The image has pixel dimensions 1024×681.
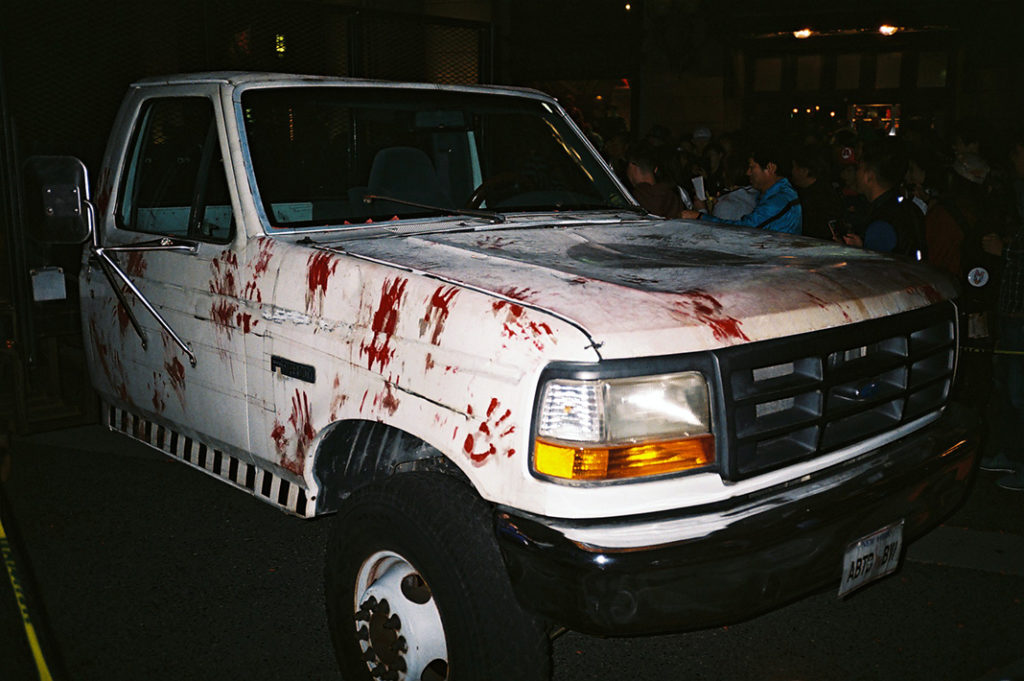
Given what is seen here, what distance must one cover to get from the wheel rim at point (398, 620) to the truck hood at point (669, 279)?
876 millimetres

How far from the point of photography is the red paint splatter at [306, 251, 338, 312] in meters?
3.10

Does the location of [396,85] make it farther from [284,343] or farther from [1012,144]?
[1012,144]

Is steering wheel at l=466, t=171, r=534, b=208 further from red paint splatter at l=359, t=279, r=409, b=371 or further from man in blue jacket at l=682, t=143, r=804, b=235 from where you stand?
man in blue jacket at l=682, t=143, r=804, b=235

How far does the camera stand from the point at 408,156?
4133 mm

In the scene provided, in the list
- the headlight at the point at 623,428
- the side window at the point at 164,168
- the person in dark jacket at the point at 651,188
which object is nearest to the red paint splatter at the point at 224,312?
the side window at the point at 164,168

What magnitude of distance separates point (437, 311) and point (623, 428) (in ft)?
2.06

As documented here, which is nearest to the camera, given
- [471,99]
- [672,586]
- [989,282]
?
[672,586]

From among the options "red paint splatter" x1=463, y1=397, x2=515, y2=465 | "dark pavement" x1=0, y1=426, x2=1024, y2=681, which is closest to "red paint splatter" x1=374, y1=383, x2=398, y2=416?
"red paint splatter" x1=463, y1=397, x2=515, y2=465

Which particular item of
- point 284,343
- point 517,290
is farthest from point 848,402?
point 284,343

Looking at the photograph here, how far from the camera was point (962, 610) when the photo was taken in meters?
3.92

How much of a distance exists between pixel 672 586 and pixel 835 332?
91 cm

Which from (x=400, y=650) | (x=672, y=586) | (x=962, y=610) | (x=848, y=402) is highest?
(x=848, y=402)

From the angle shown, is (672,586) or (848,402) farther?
(848,402)

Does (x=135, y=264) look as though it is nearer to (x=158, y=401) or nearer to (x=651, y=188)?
(x=158, y=401)
